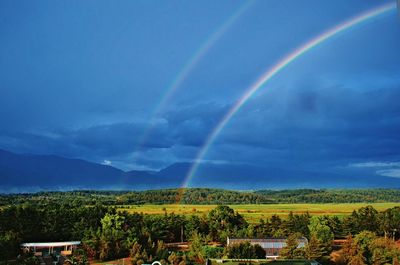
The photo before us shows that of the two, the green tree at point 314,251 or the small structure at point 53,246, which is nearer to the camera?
the green tree at point 314,251

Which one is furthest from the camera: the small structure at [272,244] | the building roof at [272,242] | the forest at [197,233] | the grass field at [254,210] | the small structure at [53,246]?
the grass field at [254,210]

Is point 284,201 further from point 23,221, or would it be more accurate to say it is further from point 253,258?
point 253,258

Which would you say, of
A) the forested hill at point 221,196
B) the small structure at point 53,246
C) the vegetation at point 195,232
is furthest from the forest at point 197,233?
the forested hill at point 221,196

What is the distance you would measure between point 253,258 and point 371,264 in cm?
524

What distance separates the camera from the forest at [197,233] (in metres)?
23.5

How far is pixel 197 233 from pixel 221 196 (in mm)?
43723

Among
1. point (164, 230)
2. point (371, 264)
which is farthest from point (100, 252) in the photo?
point (371, 264)

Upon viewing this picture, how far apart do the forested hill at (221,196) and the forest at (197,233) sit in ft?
107

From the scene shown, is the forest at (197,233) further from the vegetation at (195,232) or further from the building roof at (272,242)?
the building roof at (272,242)

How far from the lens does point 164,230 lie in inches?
1321

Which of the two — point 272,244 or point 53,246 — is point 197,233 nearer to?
point 272,244

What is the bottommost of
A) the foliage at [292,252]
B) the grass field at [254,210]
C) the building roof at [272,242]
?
the foliage at [292,252]

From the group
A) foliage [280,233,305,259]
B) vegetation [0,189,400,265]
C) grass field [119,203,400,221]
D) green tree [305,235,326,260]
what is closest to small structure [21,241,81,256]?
vegetation [0,189,400,265]

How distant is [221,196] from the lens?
76125 mm
